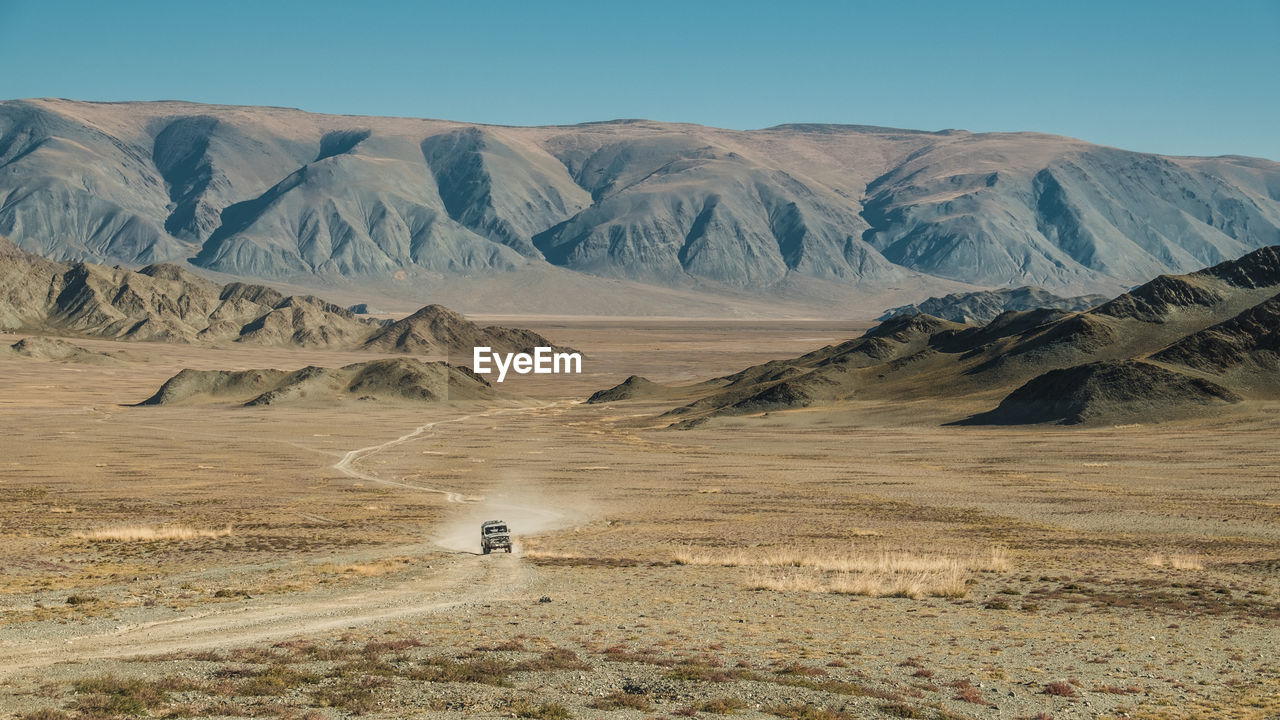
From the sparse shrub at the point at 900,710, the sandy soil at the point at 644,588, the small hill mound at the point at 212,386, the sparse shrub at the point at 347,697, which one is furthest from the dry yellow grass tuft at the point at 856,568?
the small hill mound at the point at 212,386

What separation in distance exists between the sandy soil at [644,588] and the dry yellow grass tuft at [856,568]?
261 millimetres

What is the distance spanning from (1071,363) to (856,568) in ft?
329

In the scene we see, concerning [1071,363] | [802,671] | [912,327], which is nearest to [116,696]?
[802,671]

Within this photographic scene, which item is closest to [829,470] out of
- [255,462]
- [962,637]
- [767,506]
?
[767,506]

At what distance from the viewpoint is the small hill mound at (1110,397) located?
103312mm

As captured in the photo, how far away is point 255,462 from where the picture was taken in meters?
81.4

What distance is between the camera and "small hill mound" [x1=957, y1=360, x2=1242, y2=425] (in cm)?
10331

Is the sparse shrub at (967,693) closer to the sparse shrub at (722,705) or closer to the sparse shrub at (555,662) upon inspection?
the sparse shrub at (722,705)

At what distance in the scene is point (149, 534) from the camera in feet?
144

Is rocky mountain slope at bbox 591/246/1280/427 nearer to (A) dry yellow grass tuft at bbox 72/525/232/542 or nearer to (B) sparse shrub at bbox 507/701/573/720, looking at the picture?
(A) dry yellow grass tuft at bbox 72/525/232/542

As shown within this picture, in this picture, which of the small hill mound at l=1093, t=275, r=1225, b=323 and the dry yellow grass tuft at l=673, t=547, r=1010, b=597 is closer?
the dry yellow grass tuft at l=673, t=547, r=1010, b=597

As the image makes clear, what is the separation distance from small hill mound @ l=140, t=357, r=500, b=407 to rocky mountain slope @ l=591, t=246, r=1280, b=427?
2192 centimetres

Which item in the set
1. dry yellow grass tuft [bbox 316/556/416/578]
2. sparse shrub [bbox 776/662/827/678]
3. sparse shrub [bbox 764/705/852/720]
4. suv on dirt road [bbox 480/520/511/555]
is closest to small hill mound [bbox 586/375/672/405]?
suv on dirt road [bbox 480/520/511/555]

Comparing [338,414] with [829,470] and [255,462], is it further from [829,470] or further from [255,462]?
[829,470]
